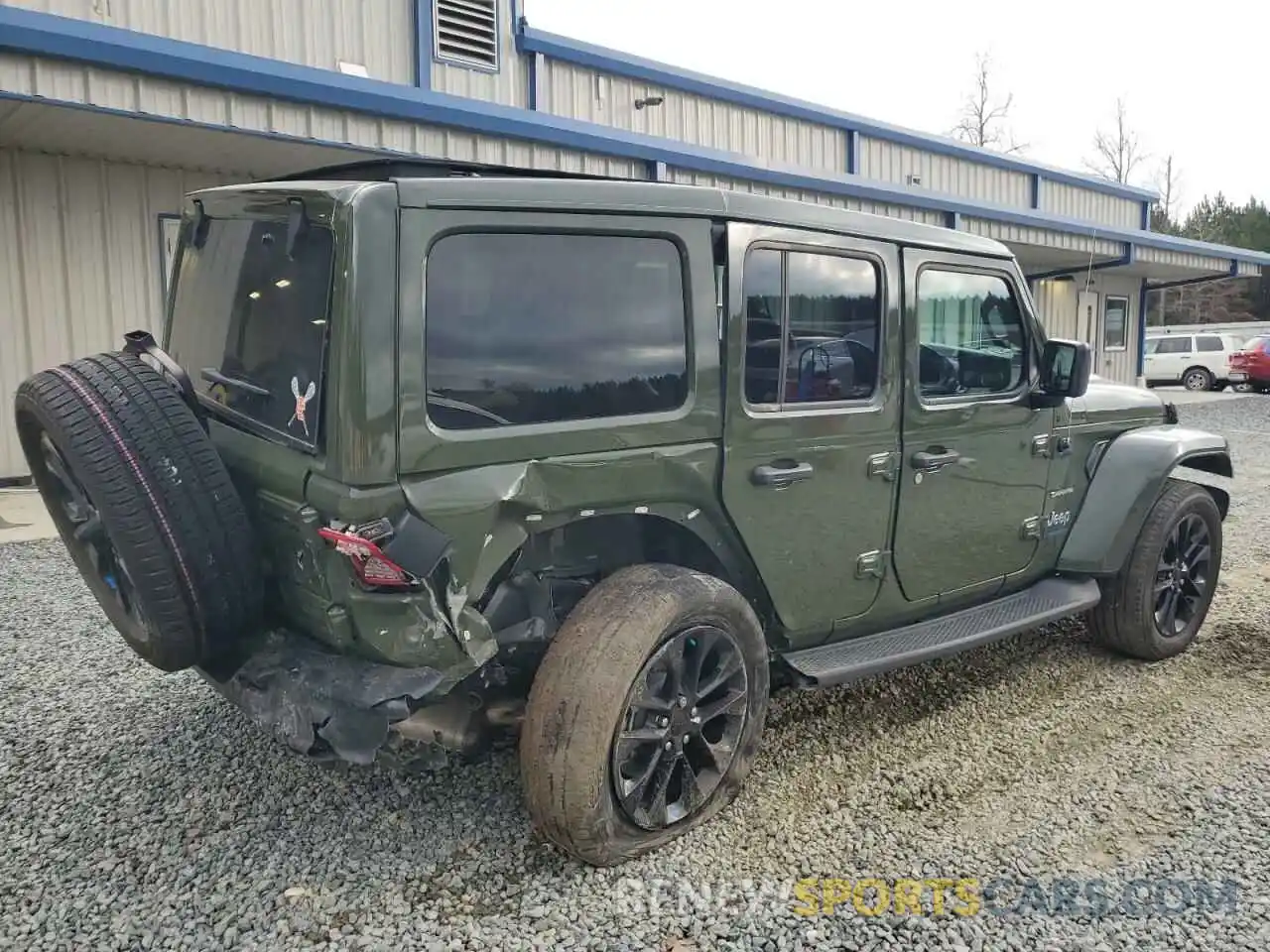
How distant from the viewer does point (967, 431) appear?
12.7 ft

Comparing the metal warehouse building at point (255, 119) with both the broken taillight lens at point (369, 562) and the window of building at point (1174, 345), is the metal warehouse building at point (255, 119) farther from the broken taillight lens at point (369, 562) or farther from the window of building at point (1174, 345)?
the window of building at point (1174, 345)

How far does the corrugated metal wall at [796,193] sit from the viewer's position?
10.8 metres

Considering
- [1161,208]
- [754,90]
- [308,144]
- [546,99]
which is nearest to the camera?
[308,144]

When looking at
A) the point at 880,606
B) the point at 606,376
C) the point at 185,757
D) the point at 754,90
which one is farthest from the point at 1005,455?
the point at 754,90

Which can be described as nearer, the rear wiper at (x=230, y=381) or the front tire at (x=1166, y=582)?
the rear wiper at (x=230, y=381)

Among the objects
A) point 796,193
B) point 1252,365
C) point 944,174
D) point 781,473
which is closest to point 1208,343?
point 1252,365

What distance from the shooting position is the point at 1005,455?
13.3 feet

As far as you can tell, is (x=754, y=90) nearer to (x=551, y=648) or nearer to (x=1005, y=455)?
(x=1005, y=455)

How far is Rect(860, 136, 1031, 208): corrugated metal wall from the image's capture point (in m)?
16.8

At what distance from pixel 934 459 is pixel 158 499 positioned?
2.60 meters

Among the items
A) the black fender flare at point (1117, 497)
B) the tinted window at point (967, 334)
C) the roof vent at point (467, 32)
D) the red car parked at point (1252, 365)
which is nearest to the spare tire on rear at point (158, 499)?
the tinted window at point (967, 334)

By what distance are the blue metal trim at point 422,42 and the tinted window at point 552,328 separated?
8.94 m

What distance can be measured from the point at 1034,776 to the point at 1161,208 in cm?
6400

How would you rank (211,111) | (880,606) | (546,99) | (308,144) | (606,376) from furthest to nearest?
(546,99) < (308,144) < (211,111) < (880,606) < (606,376)
